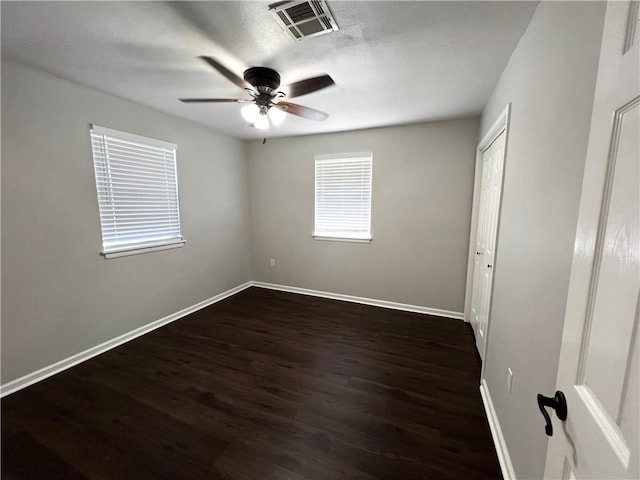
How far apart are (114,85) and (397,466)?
11.5 feet

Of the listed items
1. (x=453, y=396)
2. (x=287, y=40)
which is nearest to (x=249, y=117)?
(x=287, y=40)

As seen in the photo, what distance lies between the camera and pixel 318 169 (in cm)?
380

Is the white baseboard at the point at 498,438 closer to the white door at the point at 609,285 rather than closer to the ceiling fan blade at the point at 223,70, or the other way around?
the white door at the point at 609,285

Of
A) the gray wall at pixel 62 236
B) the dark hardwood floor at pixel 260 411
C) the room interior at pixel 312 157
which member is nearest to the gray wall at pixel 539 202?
the room interior at pixel 312 157

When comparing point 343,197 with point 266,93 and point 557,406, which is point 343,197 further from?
point 557,406

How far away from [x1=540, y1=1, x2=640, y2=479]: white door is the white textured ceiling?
1.18 m

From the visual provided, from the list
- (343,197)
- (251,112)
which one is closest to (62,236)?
(251,112)

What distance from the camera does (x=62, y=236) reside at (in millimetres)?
2195

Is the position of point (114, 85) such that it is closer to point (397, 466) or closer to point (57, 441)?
point (57, 441)

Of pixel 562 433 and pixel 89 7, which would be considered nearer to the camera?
pixel 562 433

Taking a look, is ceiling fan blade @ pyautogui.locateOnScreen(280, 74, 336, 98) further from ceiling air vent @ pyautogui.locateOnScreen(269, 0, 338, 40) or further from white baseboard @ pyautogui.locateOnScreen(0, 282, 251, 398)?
white baseboard @ pyautogui.locateOnScreen(0, 282, 251, 398)

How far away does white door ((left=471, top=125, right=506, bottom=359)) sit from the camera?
2133 mm

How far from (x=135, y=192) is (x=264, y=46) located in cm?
206

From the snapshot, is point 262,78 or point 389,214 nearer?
point 262,78
